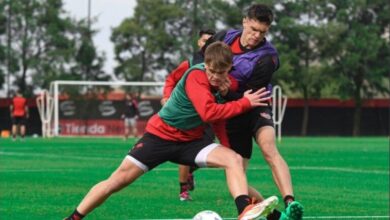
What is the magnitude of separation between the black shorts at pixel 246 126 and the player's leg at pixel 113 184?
149cm

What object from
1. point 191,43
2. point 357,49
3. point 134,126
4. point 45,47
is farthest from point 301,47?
point 134,126

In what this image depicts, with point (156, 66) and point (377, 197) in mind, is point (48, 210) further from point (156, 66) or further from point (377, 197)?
point (156, 66)

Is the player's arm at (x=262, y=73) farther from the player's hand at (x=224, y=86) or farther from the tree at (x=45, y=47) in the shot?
the tree at (x=45, y=47)

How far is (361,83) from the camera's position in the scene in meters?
70.2

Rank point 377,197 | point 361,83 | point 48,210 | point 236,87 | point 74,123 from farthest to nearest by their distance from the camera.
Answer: point 361,83 → point 74,123 → point 377,197 → point 48,210 → point 236,87

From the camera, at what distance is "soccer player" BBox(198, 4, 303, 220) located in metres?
10.1

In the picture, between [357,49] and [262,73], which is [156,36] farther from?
[262,73]

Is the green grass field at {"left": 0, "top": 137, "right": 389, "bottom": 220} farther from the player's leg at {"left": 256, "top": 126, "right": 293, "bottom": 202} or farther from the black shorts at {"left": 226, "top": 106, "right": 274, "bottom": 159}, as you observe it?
the player's leg at {"left": 256, "top": 126, "right": 293, "bottom": 202}

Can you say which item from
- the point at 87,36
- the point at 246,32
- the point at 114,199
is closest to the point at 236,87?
the point at 246,32

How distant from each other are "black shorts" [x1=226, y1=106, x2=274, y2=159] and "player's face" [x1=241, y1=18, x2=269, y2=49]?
0.65 m

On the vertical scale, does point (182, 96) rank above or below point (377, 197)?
above

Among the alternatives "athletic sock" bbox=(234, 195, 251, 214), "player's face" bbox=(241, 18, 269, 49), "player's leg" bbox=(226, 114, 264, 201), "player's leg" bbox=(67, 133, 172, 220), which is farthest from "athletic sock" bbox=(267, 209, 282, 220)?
"player's face" bbox=(241, 18, 269, 49)

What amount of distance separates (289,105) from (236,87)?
55.2 metres

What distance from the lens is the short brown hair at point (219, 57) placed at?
8711 millimetres
